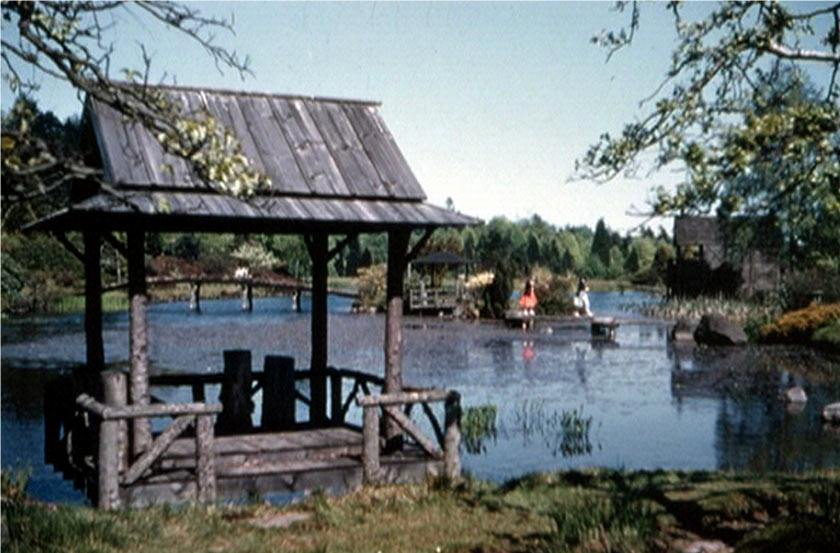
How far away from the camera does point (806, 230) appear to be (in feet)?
173

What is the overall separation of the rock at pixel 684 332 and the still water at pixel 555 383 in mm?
972

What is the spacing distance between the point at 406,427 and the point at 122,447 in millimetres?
3875

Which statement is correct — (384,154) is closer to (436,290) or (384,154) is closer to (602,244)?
(436,290)

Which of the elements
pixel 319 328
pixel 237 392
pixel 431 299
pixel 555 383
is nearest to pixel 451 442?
pixel 319 328

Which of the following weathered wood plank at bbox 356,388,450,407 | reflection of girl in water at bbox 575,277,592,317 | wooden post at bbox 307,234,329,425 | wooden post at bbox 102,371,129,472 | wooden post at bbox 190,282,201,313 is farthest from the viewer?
wooden post at bbox 190,282,201,313

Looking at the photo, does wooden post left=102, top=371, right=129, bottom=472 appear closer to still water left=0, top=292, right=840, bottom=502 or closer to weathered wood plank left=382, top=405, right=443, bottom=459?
still water left=0, top=292, right=840, bottom=502

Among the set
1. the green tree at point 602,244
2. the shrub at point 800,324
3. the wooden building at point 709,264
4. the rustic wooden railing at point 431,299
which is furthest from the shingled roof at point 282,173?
the green tree at point 602,244

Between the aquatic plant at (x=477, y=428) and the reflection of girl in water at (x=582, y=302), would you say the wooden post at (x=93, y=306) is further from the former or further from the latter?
the reflection of girl in water at (x=582, y=302)

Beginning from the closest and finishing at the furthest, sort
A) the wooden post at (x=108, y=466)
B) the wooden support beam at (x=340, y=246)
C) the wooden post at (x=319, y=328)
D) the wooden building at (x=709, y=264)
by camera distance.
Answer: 1. the wooden post at (x=108, y=466)
2. the wooden support beam at (x=340, y=246)
3. the wooden post at (x=319, y=328)
4. the wooden building at (x=709, y=264)

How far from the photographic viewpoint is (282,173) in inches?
537

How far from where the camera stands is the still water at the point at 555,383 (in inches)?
701

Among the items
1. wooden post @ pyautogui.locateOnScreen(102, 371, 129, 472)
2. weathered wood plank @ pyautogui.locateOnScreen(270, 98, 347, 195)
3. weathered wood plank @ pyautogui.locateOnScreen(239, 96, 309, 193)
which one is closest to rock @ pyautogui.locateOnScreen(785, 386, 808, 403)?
weathered wood plank @ pyautogui.locateOnScreen(270, 98, 347, 195)

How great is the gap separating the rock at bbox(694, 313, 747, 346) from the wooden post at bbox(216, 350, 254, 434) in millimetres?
28729

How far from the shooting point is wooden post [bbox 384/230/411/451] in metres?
14.0
